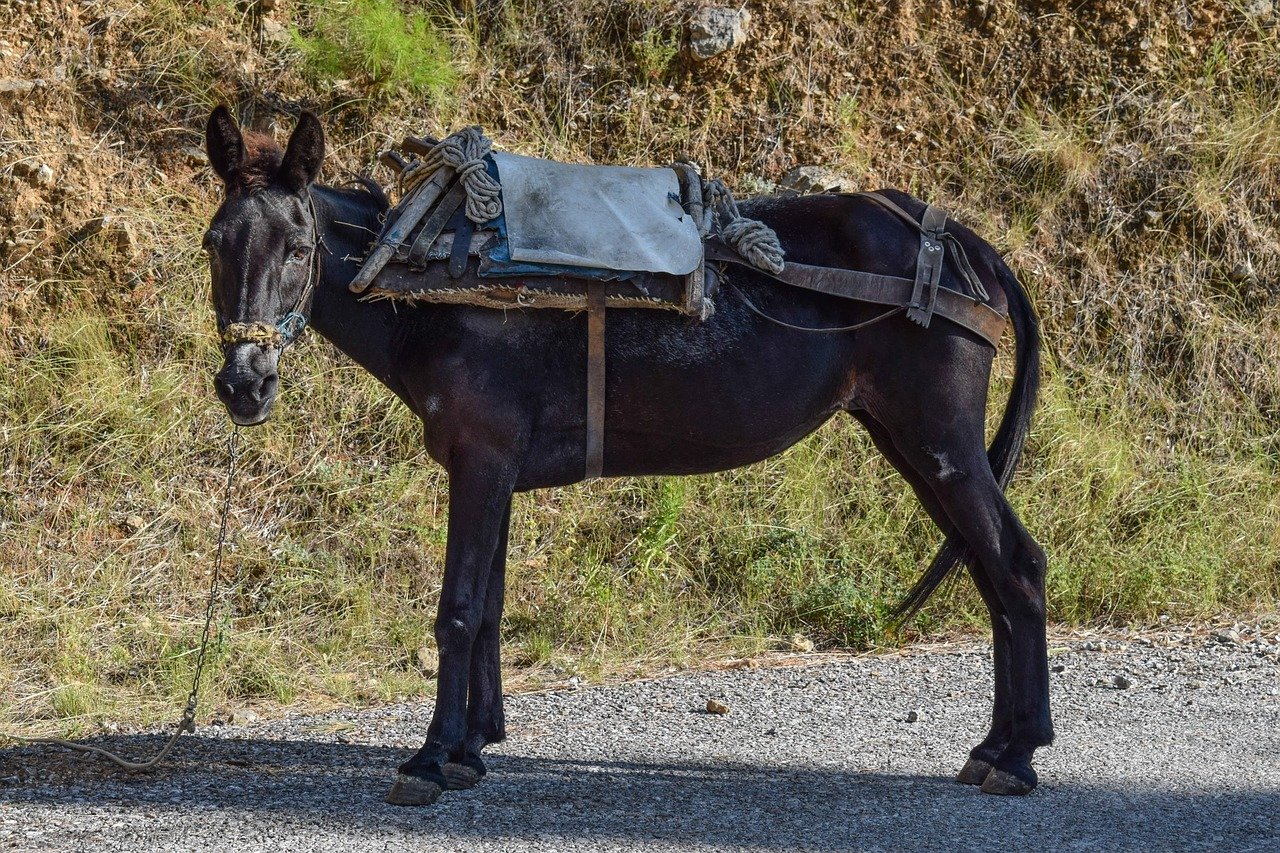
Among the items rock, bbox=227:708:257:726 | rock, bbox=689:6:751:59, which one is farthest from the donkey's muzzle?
rock, bbox=689:6:751:59

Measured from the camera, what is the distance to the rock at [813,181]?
8031mm

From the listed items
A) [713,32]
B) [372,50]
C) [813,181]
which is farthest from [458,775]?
[713,32]

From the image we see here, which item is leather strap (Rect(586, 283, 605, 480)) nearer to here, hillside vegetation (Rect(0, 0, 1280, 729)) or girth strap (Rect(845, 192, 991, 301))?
girth strap (Rect(845, 192, 991, 301))

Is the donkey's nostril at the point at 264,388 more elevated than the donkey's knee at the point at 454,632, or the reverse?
the donkey's nostril at the point at 264,388

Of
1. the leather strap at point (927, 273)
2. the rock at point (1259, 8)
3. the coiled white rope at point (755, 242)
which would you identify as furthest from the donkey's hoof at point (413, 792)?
the rock at point (1259, 8)

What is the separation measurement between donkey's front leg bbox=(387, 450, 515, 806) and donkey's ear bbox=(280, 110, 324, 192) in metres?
1.03

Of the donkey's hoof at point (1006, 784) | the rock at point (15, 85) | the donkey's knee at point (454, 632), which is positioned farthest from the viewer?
the rock at point (15, 85)

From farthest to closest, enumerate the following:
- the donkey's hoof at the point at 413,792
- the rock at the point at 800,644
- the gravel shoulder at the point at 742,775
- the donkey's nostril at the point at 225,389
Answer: the rock at the point at 800,644, the donkey's hoof at the point at 413,792, the donkey's nostril at the point at 225,389, the gravel shoulder at the point at 742,775

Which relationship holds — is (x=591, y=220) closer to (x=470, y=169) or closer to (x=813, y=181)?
(x=470, y=169)

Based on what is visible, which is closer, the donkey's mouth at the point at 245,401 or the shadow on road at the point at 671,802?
the shadow on road at the point at 671,802

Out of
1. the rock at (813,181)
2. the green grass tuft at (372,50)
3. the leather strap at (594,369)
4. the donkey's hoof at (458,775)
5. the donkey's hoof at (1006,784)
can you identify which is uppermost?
the green grass tuft at (372,50)

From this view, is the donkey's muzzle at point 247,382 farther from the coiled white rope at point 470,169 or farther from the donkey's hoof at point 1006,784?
the donkey's hoof at point 1006,784

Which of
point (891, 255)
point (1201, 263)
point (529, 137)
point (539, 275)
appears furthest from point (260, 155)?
point (1201, 263)

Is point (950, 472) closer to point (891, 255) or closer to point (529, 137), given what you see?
point (891, 255)
